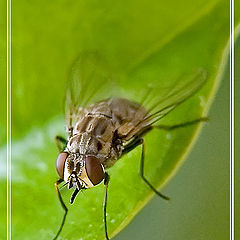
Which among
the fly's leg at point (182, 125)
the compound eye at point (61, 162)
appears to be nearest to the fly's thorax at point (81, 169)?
the compound eye at point (61, 162)

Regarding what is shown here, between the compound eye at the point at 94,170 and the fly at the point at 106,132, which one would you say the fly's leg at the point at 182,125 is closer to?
the fly at the point at 106,132

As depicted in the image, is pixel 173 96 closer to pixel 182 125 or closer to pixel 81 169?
pixel 182 125

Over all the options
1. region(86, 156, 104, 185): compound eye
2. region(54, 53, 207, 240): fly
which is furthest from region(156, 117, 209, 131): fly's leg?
region(86, 156, 104, 185): compound eye

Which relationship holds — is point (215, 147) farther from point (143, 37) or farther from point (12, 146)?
point (12, 146)

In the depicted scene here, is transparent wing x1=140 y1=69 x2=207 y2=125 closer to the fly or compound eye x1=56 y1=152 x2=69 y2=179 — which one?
the fly

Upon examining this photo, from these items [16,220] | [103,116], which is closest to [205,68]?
[103,116]

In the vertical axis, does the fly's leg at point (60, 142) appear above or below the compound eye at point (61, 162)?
above
